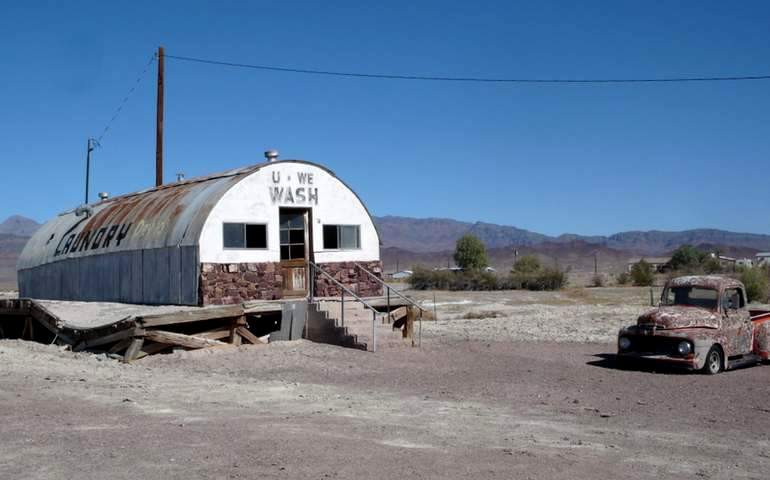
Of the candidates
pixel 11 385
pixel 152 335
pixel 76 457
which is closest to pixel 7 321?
pixel 152 335

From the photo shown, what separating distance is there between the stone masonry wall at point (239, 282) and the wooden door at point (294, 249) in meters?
0.52

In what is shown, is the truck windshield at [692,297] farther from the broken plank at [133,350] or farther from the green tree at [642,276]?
the green tree at [642,276]

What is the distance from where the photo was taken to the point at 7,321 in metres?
26.4

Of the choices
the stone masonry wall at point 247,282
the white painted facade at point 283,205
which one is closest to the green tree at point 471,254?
the white painted facade at point 283,205

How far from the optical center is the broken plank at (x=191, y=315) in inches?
717

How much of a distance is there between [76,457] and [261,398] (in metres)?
4.95

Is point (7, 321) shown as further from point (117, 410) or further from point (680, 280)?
point (680, 280)

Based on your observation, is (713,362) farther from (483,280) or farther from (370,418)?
(483,280)

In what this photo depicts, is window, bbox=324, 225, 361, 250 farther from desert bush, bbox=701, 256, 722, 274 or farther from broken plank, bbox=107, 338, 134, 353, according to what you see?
desert bush, bbox=701, 256, 722, 274

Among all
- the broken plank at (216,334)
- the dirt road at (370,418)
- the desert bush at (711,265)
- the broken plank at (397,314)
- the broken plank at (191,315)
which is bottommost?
the dirt road at (370,418)

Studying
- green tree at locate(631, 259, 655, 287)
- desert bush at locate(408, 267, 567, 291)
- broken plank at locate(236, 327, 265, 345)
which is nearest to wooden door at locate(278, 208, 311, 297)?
broken plank at locate(236, 327, 265, 345)

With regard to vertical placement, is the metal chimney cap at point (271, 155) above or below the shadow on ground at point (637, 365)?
above

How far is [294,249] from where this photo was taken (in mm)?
23016

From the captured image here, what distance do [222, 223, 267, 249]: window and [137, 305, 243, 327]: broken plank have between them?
7.34 ft
